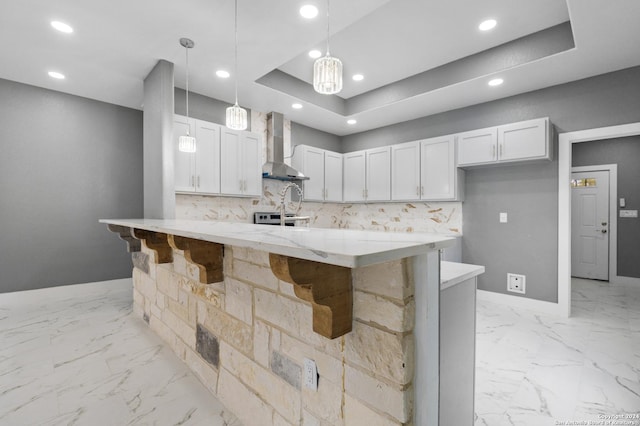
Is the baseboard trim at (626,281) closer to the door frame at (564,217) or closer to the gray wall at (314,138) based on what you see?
the door frame at (564,217)

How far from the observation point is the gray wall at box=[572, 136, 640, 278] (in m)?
4.75

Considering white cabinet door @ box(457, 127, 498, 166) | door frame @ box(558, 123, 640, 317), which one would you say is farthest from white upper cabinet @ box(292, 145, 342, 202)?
door frame @ box(558, 123, 640, 317)

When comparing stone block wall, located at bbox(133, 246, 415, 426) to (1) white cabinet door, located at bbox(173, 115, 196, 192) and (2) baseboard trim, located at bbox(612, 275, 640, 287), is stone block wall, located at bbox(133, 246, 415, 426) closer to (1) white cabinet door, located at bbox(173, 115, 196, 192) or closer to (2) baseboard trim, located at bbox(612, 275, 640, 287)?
(1) white cabinet door, located at bbox(173, 115, 196, 192)

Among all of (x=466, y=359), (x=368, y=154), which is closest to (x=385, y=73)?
(x=368, y=154)

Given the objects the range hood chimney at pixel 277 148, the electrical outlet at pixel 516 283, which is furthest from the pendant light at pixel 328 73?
the electrical outlet at pixel 516 283

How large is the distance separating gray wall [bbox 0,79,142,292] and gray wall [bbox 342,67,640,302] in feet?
15.6

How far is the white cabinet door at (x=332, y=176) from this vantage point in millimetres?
5137

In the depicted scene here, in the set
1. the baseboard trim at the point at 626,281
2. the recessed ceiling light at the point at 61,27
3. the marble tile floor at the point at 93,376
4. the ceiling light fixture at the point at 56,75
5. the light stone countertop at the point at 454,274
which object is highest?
the recessed ceiling light at the point at 61,27

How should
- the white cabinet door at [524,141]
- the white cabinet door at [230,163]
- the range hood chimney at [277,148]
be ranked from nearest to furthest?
the white cabinet door at [524,141] → the white cabinet door at [230,163] → the range hood chimney at [277,148]

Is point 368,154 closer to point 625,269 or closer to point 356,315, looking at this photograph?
point 356,315

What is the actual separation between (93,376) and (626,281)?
7.15 metres

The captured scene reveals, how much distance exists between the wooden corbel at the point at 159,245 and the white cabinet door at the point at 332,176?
322cm

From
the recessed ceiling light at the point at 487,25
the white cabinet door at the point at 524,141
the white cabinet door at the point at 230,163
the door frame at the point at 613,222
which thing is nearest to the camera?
the recessed ceiling light at the point at 487,25

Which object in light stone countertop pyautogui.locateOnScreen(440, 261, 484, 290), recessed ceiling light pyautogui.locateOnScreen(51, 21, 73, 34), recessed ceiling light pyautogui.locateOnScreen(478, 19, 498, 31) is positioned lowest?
light stone countertop pyautogui.locateOnScreen(440, 261, 484, 290)
